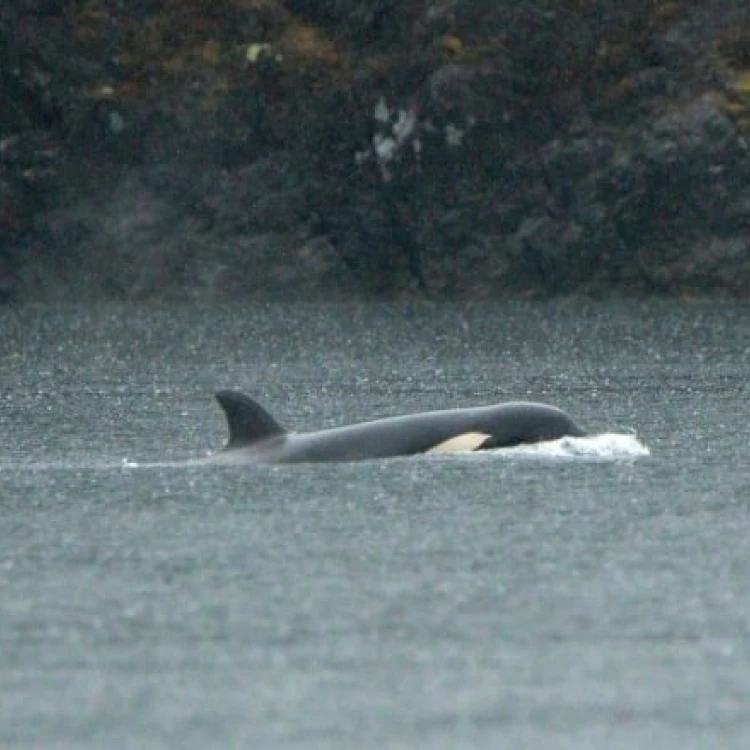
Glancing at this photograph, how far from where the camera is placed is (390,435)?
26.5 meters

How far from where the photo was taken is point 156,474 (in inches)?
1004

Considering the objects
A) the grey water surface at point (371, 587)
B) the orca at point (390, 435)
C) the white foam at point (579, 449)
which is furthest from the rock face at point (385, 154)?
the orca at point (390, 435)

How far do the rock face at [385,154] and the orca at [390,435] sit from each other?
50.6 m

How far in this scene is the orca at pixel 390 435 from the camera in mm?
26141

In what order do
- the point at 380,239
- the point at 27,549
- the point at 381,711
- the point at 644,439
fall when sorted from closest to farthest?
1. the point at 381,711
2. the point at 27,549
3. the point at 644,439
4. the point at 380,239

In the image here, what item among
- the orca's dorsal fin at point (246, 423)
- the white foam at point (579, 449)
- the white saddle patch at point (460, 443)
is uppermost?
the orca's dorsal fin at point (246, 423)

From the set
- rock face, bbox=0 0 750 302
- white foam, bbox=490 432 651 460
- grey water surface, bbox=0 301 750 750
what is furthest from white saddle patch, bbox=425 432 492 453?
rock face, bbox=0 0 750 302

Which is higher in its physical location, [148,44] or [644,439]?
[148,44]

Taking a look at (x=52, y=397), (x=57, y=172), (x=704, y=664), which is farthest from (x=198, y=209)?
(x=704, y=664)

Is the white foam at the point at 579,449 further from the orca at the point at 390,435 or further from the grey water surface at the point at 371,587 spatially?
the grey water surface at the point at 371,587

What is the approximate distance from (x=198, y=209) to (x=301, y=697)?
67569 mm

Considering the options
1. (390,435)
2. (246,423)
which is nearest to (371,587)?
(246,423)

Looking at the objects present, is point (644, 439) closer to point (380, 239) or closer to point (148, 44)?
point (380, 239)

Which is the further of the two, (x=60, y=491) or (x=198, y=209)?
(x=198, y=209)
